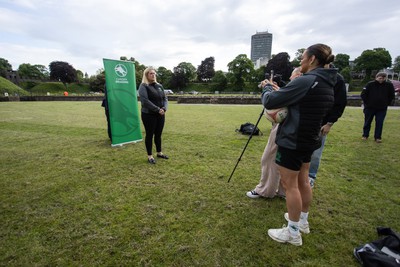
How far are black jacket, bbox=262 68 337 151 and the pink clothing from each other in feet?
3.53

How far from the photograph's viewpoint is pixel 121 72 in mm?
6293

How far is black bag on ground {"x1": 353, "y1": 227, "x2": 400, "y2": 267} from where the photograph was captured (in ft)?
6.37

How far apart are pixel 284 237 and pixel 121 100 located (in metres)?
5.75

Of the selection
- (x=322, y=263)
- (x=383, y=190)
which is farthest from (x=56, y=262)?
(x=383, y=190)

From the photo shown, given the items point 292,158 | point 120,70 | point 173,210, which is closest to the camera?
point 292,158

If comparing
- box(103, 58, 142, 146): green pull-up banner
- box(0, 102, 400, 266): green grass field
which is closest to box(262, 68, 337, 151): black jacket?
box(0, 102, 400, 266): green grass field

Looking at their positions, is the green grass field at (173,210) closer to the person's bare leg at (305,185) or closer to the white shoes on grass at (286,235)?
the white shoes on grass at (286,235)

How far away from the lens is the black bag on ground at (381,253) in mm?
1940

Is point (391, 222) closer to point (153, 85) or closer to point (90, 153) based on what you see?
point (153, 85)

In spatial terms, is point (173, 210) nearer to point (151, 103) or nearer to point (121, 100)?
point (151, 103)

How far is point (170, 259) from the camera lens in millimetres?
2209

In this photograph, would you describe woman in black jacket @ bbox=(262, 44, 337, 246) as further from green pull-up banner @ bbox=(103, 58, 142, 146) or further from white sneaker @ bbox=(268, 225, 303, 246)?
green pull-up banner @ bbox=(103, 58, 142, 146)

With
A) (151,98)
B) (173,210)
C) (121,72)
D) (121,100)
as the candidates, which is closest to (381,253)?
(173,210)

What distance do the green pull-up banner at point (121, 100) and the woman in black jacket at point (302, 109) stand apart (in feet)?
17.1
